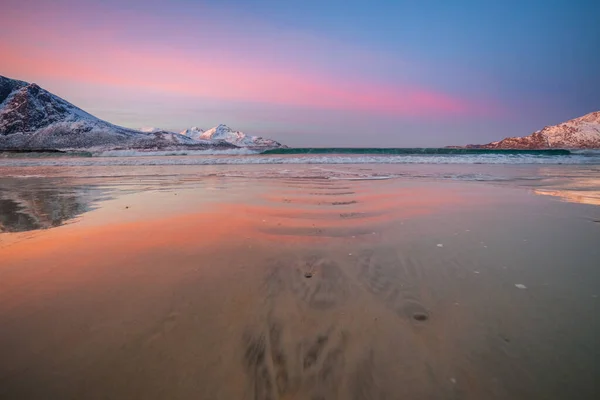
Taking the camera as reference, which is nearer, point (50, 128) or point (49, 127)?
point (50, 128)

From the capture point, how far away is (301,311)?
187 cm

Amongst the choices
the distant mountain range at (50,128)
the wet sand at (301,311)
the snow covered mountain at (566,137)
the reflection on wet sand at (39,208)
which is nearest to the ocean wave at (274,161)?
the reflection on wet sand at (39,208)

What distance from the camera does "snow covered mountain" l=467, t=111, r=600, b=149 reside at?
46.0 m

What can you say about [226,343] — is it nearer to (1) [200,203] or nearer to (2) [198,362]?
(2) [198,362]

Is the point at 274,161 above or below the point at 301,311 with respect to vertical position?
above

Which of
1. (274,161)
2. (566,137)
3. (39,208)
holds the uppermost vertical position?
(566,137)

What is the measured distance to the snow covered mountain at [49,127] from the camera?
160 ft

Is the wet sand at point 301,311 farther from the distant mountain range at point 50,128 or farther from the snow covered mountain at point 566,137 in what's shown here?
the snow covered mountain at point 566,137

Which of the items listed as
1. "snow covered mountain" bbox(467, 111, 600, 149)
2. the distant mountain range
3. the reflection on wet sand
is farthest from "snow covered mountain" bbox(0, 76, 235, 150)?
"snow covered mountain" bbox(467, 111, 600, 149)

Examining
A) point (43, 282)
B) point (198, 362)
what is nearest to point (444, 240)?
point (198, 362)

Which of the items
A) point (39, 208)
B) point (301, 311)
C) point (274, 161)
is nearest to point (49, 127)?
point (274, 161)

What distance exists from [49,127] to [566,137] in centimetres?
9042

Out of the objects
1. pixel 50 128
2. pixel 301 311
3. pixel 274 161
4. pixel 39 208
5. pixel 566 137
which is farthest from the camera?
pixel 50 128

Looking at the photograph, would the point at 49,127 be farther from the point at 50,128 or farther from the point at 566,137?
the point at 566,137
